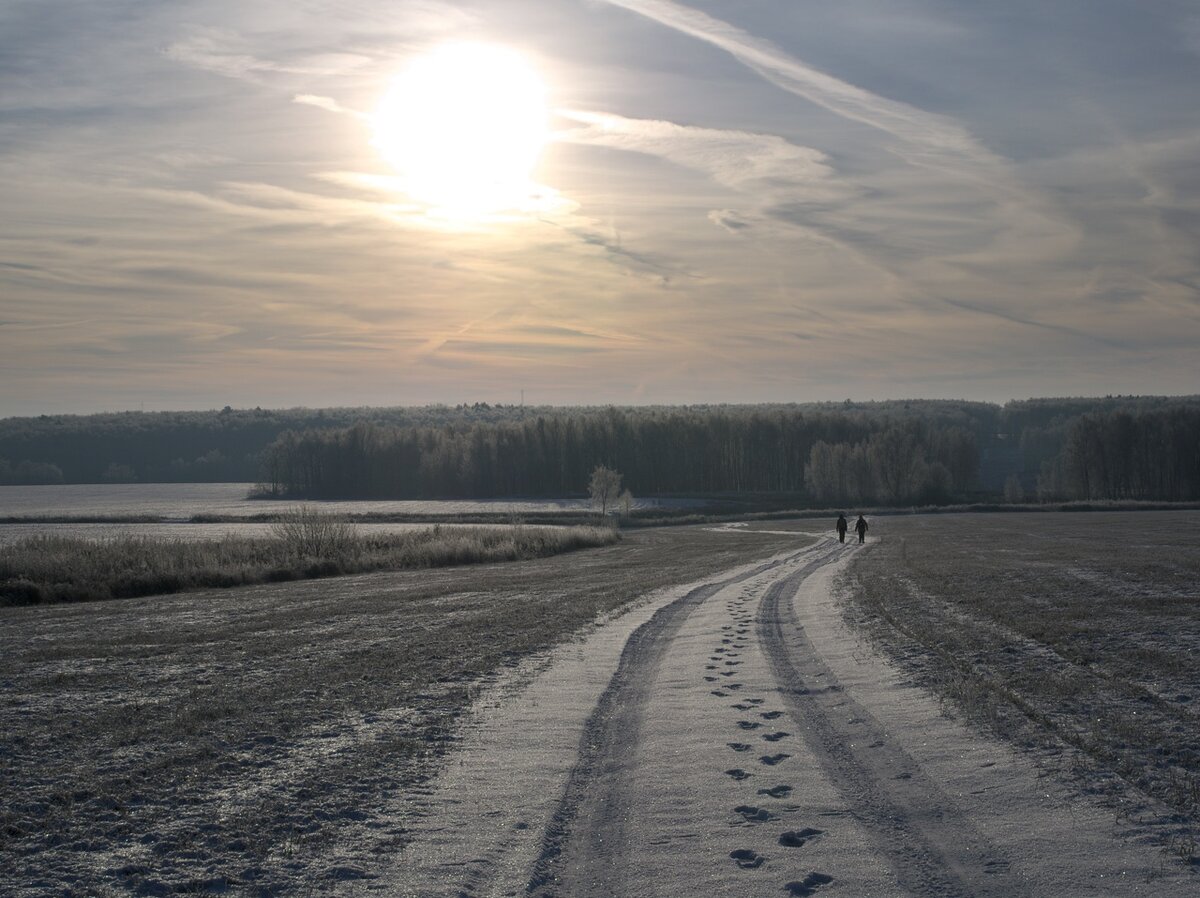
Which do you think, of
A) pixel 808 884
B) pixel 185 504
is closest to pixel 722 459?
pixel 185 504

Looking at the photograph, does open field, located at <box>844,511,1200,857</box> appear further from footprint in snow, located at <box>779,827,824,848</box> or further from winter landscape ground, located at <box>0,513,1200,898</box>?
footprint in snow, located at <box>779,827,824,848</box>

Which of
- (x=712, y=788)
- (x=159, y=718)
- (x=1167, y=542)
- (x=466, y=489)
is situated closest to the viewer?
(x=712, y=788)

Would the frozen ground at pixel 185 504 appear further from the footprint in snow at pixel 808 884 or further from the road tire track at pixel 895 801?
the footprint in snow at pixel 808 884

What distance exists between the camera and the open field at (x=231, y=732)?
698 cm

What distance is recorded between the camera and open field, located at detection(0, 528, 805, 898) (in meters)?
6.98

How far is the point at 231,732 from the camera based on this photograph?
10453mm

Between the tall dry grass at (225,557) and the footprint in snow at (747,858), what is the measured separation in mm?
26704

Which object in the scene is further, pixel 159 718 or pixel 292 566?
pixel 292 566

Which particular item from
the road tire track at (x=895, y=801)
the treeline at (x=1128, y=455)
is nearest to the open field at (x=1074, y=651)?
the road tire track at (x=895, y=801)

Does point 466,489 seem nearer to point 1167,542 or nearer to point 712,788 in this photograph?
point 1167,542

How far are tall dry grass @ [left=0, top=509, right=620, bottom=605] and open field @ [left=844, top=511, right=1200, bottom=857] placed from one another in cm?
1946

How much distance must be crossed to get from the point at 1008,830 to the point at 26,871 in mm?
6920

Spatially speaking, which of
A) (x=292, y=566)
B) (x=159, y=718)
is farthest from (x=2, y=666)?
(x=292, y=566)

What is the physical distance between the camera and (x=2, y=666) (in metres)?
14.8
